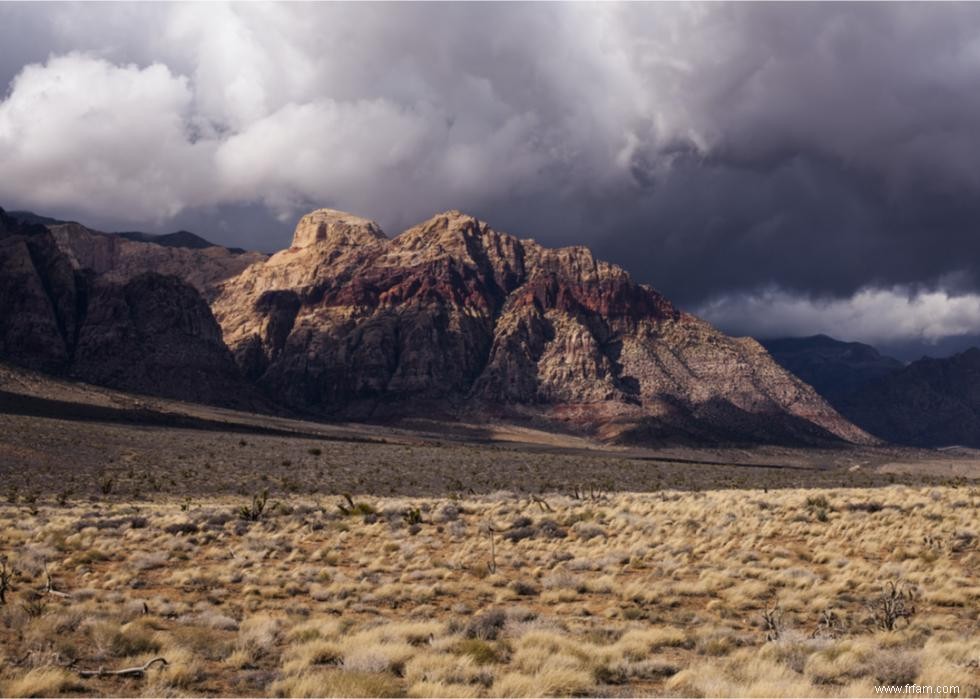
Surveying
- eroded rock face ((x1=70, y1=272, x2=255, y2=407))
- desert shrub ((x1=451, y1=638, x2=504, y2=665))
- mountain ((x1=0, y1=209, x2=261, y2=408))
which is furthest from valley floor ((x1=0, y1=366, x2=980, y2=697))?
mountain ((x1=0, y1=209, x2=261, y2=408))

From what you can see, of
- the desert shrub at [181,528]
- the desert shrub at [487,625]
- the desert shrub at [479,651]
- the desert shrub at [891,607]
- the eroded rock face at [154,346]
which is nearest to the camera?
the desert shrub at [479,651]

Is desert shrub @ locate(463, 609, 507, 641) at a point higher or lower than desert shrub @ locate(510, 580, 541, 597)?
higher

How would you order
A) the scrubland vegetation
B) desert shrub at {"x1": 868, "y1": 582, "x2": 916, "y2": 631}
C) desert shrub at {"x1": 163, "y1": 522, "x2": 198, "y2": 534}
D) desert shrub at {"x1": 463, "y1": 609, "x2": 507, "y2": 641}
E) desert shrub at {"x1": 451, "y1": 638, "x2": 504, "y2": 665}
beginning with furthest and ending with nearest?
desert shrub at {"x1": 163, "y1": 522, "x2": 198, "y2": 534} → desert shrub at {"x1": 868, "y1": 582, "x2": 916, "y2": 631} → desert shrub at {"x1": 463, "y1": 609, "x2": 507, "y2": 641} → desert shrub at {"x1": 451, "y1": 638, "x2": 504, "y2": 665} → the scrubland vegetation

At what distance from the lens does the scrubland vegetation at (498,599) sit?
10195 mm

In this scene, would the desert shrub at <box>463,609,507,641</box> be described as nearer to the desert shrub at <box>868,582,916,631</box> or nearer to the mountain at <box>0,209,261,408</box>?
the desert shrub at <box>868,582,916,631</box>

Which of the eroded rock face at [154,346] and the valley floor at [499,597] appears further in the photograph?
the eroded rock face at [154,346]

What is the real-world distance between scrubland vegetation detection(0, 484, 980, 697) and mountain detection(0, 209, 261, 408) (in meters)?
158

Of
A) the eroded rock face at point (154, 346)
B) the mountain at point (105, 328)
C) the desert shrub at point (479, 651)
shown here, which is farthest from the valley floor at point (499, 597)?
the mountain at point (105, 328)

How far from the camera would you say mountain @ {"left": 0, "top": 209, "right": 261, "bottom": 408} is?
6599 inches

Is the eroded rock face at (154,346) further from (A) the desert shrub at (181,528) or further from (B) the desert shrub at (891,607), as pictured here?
(B) the desert shrub at (891,607)

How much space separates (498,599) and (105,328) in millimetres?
186500

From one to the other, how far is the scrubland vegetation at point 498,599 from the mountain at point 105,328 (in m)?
158

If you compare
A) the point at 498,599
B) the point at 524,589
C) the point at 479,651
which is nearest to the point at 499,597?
the point at 498,599

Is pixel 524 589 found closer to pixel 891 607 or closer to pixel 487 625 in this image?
pixel 487 625
